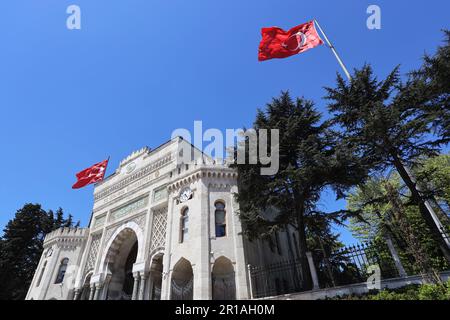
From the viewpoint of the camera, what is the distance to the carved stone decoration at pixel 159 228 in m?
17.8

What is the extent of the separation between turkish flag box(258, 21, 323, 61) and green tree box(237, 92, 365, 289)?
2667 millimetres

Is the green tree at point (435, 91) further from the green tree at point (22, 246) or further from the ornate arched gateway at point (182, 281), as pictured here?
the green tree at point (22, 246)

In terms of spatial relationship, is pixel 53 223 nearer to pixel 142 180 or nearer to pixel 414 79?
pixel 142 180

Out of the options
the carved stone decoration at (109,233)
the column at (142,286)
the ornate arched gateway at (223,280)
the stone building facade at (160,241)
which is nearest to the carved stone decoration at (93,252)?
the stone building facade at (160,241)

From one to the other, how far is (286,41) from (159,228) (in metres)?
14.7

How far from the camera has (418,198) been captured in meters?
10.5

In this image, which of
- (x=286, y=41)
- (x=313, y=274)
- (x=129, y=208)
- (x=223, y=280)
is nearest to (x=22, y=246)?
(x=129, y=208)

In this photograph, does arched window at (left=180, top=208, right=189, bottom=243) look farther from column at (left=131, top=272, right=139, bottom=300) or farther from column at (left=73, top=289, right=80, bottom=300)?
column at (left=73, top=289, right=80, bottom=300)

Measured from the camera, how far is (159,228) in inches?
734

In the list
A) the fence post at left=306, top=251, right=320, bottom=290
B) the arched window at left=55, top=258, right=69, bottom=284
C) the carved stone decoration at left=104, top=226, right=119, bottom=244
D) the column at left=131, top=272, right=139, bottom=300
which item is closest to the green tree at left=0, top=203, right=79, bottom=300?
the arched window at left=55, top=258, right=69, bottom=284

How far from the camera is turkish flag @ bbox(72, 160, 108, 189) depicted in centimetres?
2524

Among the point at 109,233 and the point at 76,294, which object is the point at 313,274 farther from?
the point at 76,294
